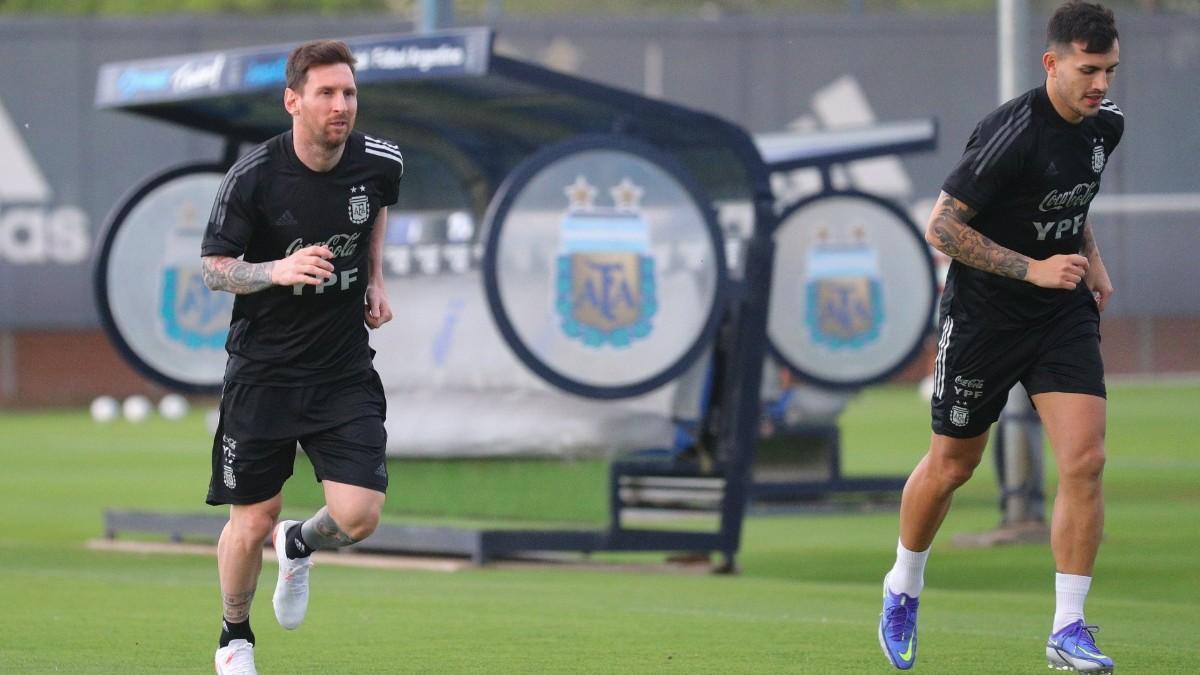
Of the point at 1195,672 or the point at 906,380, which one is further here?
the point at 906,380

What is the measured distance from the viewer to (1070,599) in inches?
259

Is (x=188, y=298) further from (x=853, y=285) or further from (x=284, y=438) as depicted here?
(x=284, y=438)

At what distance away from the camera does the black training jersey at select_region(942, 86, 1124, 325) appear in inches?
261

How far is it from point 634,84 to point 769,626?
21091 mm

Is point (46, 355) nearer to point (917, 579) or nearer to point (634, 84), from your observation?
point (634, 84)

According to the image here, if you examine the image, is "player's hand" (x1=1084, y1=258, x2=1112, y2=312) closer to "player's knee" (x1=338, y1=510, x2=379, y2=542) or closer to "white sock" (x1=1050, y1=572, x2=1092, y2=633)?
"white sock" (x1=1050, y1=572, x2=1092, y2=633)

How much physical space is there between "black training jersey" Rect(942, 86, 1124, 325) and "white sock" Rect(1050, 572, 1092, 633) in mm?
908

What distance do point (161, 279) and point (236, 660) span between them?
6796 millimetres

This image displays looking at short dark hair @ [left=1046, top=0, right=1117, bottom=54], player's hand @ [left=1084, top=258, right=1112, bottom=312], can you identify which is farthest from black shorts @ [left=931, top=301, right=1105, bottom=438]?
short dark hair @ [left=1046, top=0, right=1117, bottom=54]

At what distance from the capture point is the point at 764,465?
16062 mm

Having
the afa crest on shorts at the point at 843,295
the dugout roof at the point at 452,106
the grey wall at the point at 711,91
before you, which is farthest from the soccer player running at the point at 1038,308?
the grey wall at the point at 711,91

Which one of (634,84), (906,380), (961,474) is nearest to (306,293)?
(961,474)

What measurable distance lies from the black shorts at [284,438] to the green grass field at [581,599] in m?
0.90

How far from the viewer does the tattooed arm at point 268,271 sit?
6141mm
